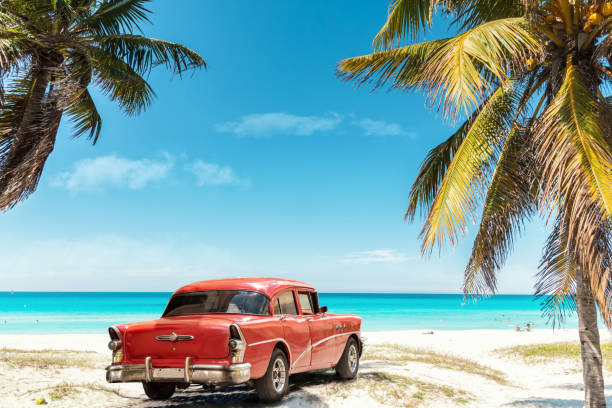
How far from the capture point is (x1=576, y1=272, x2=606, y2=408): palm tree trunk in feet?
25.5

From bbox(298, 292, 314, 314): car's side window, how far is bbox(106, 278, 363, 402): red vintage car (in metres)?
0.02

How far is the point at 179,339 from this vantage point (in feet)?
22.8

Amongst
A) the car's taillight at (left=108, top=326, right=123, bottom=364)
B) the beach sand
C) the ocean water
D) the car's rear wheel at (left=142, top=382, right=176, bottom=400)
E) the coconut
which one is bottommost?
the ocean water

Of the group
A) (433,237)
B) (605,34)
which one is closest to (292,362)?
(433,237)

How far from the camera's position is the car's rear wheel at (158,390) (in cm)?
809

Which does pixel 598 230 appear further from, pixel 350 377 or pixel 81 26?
pixel 81 26

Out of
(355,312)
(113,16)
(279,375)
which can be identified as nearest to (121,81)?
(113,16)

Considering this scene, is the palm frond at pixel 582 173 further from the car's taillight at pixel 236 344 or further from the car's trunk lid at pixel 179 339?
the car's trunk lid at pixel 179 339

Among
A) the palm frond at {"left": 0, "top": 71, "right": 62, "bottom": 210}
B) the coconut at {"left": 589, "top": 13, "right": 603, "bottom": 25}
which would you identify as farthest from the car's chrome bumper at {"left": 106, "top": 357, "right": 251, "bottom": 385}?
the coconut at {"left": 589, "top": 13, "right": 603, "bottom": 25}

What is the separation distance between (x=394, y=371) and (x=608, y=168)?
6213 mm

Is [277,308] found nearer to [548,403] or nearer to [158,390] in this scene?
[158,390]

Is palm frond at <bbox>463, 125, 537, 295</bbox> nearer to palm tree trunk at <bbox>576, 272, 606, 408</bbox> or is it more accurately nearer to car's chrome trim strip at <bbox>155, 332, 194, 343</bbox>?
palm tree trunk at <bbox>576, 272, 606, 408</bbox>

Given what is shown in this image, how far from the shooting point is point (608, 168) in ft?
20.6

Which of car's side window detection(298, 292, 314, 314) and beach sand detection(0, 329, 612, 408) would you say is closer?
beach sand detection(0, 329, 612, 408)
